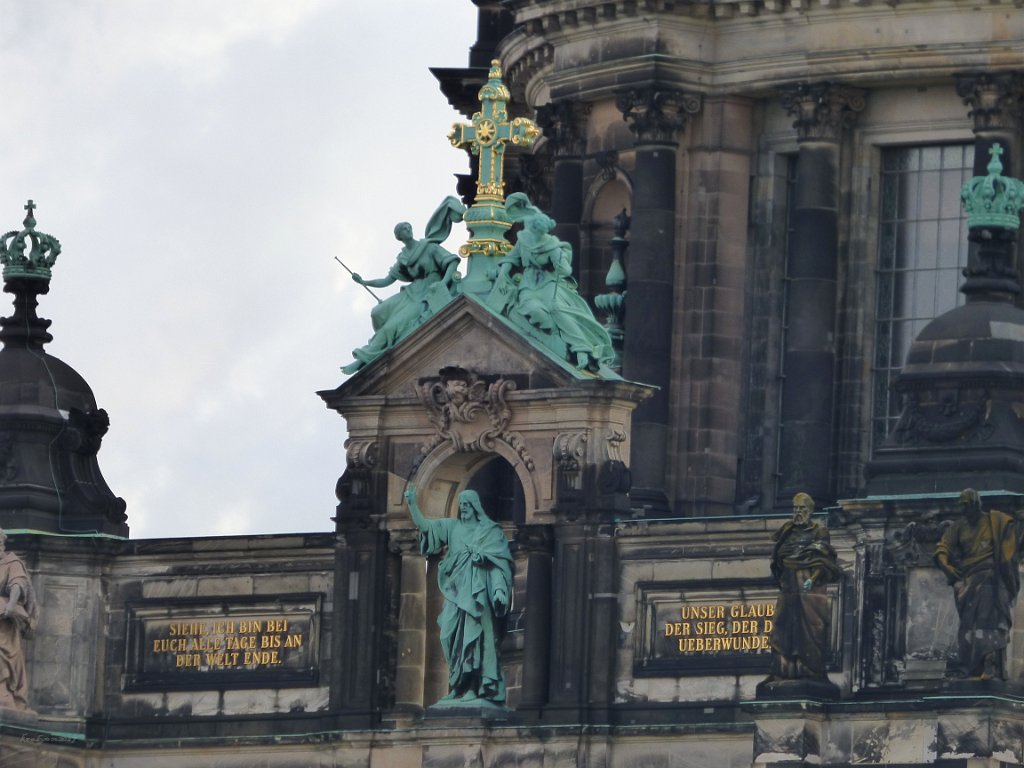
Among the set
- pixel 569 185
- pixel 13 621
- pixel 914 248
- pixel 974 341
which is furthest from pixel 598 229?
pixel 974 341

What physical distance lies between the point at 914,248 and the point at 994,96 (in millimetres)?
3145

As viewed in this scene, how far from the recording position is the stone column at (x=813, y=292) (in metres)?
92.3

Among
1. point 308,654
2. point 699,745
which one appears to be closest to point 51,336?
point 308,654

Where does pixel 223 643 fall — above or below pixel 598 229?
below

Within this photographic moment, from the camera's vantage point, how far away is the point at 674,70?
306 ft

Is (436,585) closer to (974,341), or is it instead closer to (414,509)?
(414,509)

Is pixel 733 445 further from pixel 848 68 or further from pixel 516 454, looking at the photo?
pixel 516 454

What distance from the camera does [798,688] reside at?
3027 inches

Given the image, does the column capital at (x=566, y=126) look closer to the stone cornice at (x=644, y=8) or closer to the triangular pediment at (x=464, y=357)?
the stone cornice at (x=644, y=8)

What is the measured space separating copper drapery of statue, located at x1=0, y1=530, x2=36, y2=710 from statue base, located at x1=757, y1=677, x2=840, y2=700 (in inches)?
433

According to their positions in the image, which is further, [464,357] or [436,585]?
[436,585]

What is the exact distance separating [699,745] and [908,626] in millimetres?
3966

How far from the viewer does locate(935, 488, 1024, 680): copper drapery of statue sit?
75.5 metres

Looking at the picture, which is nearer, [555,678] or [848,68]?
[555,678]
